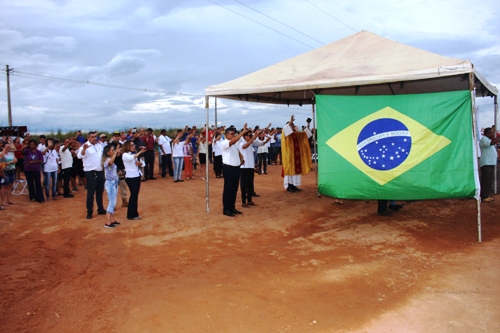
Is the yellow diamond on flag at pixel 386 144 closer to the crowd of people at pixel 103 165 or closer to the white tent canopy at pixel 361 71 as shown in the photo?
the white tent canopy at pixel 361 71

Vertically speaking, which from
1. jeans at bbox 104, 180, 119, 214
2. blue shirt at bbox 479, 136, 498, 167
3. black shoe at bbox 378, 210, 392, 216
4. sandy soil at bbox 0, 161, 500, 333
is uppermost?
blue shirt at bbox 479, 136, 498, 167

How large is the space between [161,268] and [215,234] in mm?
2026

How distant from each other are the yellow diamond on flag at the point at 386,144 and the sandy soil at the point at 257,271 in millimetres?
1335

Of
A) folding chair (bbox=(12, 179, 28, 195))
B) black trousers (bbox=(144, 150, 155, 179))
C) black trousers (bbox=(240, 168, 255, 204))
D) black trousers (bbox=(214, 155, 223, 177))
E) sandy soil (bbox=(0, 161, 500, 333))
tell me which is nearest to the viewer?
sandy soil (bbox=(0, 161, 500, 333))

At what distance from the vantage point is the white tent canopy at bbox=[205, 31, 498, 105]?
7492 mm

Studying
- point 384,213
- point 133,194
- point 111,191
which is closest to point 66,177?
point 133,194

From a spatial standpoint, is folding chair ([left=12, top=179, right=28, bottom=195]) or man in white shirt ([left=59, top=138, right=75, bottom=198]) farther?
folding chair ([left=12, top=179, right=28, bottom=195])

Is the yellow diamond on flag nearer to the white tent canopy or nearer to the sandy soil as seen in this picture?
the white tent canopy

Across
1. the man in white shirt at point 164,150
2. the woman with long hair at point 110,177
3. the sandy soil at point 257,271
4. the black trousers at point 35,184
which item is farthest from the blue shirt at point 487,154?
the black trousers at point 35,184

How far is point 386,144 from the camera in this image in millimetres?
7883

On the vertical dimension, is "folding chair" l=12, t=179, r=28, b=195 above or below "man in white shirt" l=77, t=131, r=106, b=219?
below

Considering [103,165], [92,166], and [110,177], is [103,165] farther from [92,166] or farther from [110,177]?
[92,166]

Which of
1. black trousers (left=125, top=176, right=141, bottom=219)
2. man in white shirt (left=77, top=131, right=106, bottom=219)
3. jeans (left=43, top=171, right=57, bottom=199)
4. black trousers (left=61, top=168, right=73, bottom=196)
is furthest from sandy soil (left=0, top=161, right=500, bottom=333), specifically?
black trousers (left=61, top=168, right=73, bottom=196)

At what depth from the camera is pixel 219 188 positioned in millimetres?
14320
